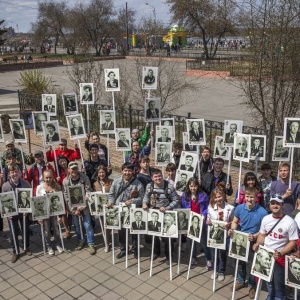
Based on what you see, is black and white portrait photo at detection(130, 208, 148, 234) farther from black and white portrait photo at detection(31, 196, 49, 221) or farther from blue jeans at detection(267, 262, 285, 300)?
blue jeans at detection(267, 262, 285, 300)

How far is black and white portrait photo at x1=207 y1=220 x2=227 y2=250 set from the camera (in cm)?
585

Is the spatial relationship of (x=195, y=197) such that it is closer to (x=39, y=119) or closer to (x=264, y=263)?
(x=264, y=263)

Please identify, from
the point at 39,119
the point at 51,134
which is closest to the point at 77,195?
the point at 51,134

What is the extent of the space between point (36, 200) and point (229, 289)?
355 cm

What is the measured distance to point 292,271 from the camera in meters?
5.02

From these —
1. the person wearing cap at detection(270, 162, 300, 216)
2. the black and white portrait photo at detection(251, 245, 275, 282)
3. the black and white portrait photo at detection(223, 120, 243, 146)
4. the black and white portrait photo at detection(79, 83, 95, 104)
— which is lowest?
the black and white portrait photo at detection(251, 245, 275, 282)

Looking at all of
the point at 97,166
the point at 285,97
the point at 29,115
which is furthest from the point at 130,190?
the point at 285,97

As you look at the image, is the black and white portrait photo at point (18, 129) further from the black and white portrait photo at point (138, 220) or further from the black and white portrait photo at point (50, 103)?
the black and white portrait photo at point (138, 220)

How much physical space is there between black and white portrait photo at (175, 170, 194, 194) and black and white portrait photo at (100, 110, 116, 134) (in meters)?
2.70

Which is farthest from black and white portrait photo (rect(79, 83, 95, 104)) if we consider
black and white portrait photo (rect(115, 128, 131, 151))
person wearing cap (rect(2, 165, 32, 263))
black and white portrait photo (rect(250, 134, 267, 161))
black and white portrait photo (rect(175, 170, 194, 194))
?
black and white portrait photo (rect(250, 134, 267, 161))

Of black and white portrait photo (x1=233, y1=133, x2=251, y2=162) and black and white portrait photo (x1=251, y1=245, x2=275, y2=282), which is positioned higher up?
black and white portrait photo (x1=233, y1=133, x2=251, y2=162)

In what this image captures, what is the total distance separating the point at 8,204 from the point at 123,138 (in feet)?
9.16

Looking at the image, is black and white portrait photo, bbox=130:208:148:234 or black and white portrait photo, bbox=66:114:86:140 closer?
black and white portrait photo, bbox=130:208:148:234

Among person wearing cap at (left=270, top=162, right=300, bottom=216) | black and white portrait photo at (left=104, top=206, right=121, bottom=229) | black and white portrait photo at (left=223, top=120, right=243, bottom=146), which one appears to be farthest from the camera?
black and white portrait photo at (left=223, top=120, right=243, bottom=146)
